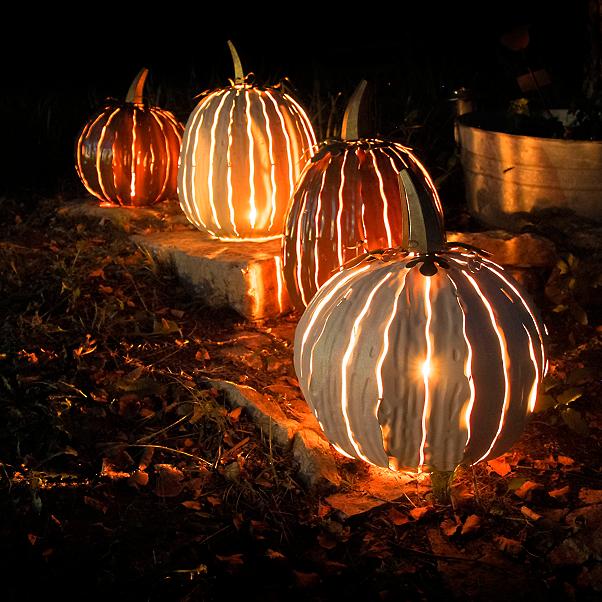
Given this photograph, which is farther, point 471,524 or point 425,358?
point 471,524

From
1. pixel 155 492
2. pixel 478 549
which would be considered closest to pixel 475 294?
pixel 478 549

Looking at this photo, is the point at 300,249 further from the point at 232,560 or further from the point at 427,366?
the point at 232,560

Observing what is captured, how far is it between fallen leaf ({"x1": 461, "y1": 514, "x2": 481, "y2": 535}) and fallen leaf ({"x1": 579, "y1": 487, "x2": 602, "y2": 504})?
327 millimetres

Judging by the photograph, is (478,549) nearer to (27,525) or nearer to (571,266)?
(27,525)

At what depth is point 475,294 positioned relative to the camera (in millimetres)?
2248

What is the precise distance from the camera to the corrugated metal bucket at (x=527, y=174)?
136 inches

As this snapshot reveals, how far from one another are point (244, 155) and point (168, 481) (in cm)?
155

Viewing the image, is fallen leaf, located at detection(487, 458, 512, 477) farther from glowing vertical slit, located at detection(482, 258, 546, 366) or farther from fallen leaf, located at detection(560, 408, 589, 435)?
glowing vertical slit, located at detection(482, 258, 546, 366)

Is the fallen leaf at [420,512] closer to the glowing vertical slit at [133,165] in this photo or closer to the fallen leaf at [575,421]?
the fallen leaf at [575,421]

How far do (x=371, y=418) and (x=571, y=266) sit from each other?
155 cm

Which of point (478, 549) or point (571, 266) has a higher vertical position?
point (571, 266)

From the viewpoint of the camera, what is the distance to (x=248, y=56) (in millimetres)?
10312

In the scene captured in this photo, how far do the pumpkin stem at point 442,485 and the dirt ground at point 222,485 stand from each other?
3cm

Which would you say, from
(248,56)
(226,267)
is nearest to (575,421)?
(226,267)
